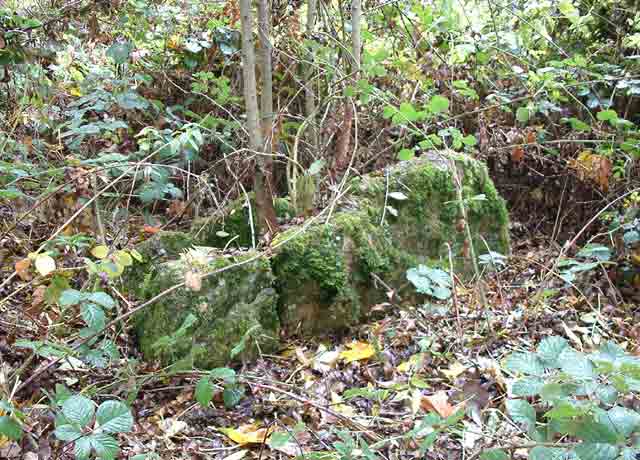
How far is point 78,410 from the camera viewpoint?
1575 mm

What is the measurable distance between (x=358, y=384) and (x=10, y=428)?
149 centimetres

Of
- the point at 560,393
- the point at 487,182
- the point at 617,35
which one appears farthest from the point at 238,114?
the point at 560,393

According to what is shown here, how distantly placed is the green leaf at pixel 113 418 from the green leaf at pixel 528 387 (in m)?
1.05

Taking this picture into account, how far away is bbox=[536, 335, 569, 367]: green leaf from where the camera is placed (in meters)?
1.54

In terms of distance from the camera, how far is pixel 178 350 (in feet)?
8.77

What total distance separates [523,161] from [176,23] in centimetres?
301

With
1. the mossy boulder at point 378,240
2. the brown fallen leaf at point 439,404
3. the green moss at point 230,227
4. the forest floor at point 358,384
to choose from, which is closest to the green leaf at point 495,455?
the forest floor at point 358,384

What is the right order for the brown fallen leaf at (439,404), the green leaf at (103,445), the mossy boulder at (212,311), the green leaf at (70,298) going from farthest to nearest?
the mossy boulder at (212,311)
the brown fallen leaf at (439,404)
the green leaf at (70,298)
the green leaf at (103,445)

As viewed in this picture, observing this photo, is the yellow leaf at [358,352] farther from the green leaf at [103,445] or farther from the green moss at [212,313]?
the green leaf at [103,445]

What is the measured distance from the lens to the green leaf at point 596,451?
4.24 ft

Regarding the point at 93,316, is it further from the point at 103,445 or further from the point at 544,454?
the point at 544,454

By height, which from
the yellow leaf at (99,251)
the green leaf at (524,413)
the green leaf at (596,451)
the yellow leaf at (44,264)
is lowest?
the green leaf at (524,413)

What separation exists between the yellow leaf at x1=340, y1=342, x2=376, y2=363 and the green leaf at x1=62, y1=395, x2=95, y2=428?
142cm

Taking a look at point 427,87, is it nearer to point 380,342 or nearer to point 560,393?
point 380,342
